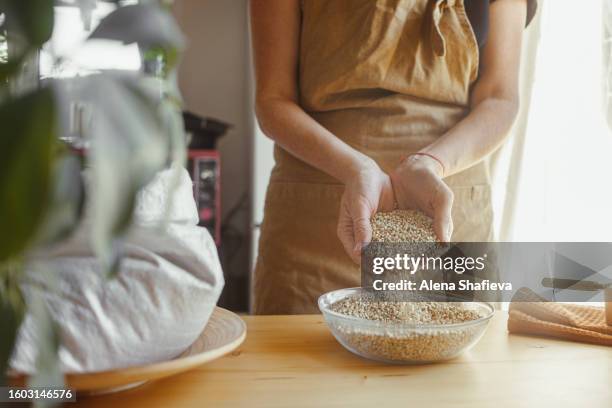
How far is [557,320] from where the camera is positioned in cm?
83

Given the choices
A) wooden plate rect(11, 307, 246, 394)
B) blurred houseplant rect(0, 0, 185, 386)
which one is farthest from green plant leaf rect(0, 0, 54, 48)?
wooden plate rect(11, 307, 246, 394)

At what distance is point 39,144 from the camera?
24 cm

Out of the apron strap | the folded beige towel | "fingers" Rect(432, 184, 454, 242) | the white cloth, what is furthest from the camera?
the apron strap

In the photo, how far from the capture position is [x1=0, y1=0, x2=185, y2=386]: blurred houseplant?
0.80 ft

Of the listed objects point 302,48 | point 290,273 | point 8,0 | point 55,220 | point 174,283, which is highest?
point 302,48

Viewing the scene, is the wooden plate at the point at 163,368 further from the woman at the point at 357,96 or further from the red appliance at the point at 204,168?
the red appliance at the point at 204,168

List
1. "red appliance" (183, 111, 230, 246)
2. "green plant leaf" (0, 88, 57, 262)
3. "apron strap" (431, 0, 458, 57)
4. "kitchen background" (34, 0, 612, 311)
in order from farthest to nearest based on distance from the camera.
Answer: "red appliance" (183, 111, 230, 246)
"kitchen background" (34, 0, 612, 311)
"apron strap" (431, 0, 458, 57)
"green plant leaf" (0, 88, 57, 262)

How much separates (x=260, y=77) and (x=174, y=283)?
0.79 meters

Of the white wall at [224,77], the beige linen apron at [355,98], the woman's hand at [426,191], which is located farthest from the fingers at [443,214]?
the white wall at [224,77]

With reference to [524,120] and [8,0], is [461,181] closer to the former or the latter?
[524,120]

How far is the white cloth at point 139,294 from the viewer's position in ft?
1.64

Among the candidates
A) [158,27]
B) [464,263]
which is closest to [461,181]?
[464,263]

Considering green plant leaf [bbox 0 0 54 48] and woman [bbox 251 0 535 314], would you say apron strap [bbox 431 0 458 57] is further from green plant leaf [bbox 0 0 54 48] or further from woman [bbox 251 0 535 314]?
green plant leaf [bbox 0 0 54 48]

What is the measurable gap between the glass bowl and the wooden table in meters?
0.01
